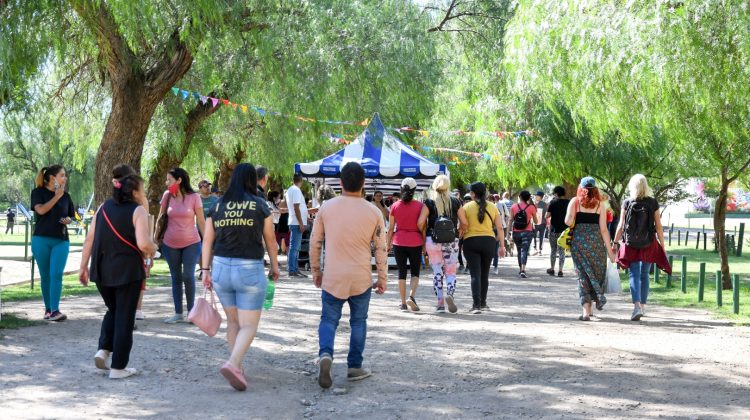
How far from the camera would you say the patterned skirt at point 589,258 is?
10.8 m

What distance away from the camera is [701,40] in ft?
31.5

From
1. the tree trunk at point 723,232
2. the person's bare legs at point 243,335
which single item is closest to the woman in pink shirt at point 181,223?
the person's bare legs at point 243,335

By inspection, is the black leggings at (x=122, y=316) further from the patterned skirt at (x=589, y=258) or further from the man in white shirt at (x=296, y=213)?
the man in white shirt at (x=296, y=213)

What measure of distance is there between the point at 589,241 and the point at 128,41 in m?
6.17

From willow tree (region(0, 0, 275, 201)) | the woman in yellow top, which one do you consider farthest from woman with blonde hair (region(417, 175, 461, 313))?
willow tree (region(0, 0, 275, 201))

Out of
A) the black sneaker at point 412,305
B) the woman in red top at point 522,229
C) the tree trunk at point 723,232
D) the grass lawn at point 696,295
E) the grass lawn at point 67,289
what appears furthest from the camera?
the woman in red top at point 522,229

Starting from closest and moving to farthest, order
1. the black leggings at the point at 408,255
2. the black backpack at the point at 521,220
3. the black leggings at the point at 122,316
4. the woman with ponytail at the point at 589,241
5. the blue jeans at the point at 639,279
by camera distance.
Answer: the black leggings at the point at 122,316 < the woman with ponytail at the point at 589,241 < the blue jeans at the point at 639,279 < the black leggings at the point at 408,255 < the black backpack at the point at 521,220

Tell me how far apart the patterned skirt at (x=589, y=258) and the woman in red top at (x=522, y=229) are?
22.6 feet

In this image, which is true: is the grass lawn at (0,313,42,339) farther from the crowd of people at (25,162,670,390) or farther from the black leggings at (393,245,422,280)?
the black leggings at (393,245,422,280)

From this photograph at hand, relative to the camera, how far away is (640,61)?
10031mm

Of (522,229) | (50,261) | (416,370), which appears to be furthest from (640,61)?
(522,229)

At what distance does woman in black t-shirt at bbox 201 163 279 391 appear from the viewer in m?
6.63

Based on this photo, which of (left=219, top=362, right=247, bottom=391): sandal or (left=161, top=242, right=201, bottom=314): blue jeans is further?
(left=161, top=242, right=201, bottom=314): blue jeans

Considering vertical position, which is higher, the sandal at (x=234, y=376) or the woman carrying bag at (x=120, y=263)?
the woman carrying bag at (x=120, y=263)
